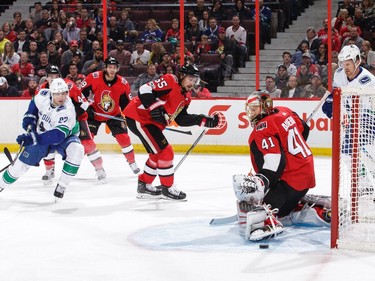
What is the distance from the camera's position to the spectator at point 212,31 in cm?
947

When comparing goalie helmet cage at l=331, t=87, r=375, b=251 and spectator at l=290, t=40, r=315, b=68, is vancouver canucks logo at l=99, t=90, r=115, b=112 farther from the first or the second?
goalie helmet cage at l=331, t=87, r=375, b=251

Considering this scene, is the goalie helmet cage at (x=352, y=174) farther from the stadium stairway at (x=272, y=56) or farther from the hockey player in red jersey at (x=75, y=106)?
the stadium stairway at (x=272, y=56)

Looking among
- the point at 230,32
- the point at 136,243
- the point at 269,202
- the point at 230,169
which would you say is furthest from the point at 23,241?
the point at 230,32

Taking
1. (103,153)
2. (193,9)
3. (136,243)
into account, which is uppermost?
(193,9)

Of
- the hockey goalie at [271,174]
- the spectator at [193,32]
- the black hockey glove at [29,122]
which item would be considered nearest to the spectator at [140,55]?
the spectator at [193,32]

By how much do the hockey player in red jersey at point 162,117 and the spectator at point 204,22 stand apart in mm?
3485

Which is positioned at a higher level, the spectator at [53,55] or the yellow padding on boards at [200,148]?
the spectator at [53,55]

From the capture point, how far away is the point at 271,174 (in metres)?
4.52

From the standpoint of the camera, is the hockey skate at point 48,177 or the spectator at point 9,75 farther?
the spectator at point 9,75

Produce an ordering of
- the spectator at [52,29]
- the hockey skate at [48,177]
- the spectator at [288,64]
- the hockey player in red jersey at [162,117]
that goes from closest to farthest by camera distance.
→ the hockey player in red jersey at [162,117], the hockey skate at [48,177], the spectator at [288,64], the spectator at [52,29]

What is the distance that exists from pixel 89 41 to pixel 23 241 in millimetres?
5425

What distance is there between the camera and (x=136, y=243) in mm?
4613

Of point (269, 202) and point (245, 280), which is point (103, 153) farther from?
point (245, 280)

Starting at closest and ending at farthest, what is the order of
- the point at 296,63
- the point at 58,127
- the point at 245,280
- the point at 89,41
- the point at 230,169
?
1. the point at 245,280
2. the point at 58,127
3. the point at 230,169
4. the point at 296,63
5. the point at 89,41
